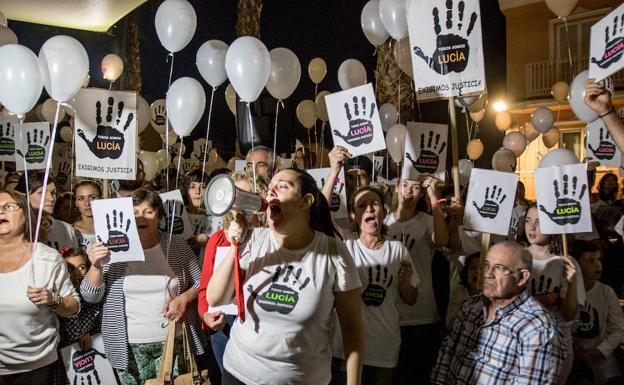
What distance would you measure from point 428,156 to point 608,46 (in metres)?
1.50

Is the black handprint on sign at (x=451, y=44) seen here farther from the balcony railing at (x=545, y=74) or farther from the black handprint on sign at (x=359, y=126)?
the balcony railing at (x=545, y=74)

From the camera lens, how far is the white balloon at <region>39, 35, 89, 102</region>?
361cm

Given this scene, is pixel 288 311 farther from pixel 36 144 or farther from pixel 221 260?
pixel 36 144

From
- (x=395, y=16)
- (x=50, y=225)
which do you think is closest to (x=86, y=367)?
(x=50, y=225)

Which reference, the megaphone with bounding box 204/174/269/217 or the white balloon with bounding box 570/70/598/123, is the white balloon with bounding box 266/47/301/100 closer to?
the white balloon with bounding box 570/70/598/123

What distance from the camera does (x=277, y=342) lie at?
94.3 inches

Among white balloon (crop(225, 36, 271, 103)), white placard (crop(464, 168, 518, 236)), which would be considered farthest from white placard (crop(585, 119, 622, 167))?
white balloon (crop(225, 36, 271, 103))

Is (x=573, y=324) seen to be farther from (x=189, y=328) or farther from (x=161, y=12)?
(x=161, y=12)

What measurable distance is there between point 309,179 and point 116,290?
173 centimetres

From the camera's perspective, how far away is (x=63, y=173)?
27.0 ft

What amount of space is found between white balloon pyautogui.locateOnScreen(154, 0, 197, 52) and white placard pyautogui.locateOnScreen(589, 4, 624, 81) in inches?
128

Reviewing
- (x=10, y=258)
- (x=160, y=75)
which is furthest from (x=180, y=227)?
(x=160, y=75)

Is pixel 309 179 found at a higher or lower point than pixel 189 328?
higher

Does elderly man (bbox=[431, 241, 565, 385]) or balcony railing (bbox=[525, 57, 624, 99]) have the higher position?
balcony railing (bbox=[525, 57, 624, 99])
